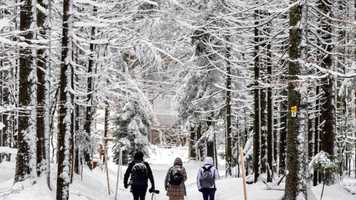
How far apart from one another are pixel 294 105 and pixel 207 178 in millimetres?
3543

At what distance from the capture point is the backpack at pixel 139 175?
44.1 feet

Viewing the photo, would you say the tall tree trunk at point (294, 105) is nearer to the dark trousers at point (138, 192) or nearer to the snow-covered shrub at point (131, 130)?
the dark trousers at point (138, 192)

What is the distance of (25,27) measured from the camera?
13750mm

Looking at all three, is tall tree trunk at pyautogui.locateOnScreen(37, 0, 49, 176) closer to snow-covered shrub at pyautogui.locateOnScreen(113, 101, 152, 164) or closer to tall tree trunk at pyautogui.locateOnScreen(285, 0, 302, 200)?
tall tree trunk at pyautogui.locateOnScreen(285, 0, 302, 200)

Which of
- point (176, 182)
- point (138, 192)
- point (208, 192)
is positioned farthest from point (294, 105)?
point (138, 192)

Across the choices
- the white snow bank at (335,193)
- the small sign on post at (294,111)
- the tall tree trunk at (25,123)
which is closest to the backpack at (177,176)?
the small sign on post at (294,111)

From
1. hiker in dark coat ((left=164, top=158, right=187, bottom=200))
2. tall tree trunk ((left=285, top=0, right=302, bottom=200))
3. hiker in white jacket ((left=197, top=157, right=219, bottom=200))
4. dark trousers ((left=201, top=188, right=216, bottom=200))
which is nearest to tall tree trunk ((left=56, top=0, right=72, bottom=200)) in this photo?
hiker in dark coat ((left=164, top=158, right=187, bottom=200))

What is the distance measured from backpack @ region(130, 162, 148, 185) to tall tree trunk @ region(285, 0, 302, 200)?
369cm

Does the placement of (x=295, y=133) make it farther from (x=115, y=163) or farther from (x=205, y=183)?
(x=115, y=163)

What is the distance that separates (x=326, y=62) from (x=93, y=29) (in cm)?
927

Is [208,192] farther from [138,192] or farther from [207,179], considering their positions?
[138,192]

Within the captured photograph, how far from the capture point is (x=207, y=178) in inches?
568

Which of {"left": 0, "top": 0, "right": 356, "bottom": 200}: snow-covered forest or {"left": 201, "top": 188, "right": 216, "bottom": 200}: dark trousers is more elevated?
{"left": 0, "top": 0, "right": 356, "bottom": 200}: snow-covered forest

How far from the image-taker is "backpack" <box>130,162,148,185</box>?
13.4 m
